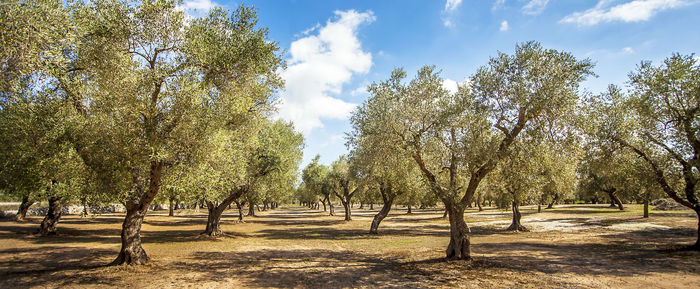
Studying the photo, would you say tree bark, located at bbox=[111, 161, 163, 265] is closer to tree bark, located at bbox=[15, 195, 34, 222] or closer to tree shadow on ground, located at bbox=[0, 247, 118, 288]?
tree shadow on ground, located at bbox=[0, 247, 118, 288]

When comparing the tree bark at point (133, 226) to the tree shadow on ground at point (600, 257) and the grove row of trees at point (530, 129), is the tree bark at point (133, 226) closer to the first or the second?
the grove row of trees at point (530, 129)

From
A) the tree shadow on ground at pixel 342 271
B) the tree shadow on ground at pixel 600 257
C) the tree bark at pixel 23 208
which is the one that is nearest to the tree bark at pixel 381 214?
the tree shadow on ground at pixel 600 257

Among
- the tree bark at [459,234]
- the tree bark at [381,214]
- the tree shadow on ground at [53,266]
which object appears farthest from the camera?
the tree bark at [381,214]

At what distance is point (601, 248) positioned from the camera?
71.6ft

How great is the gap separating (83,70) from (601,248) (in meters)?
33.4

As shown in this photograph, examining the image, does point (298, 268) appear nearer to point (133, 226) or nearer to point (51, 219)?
point (133, 226)

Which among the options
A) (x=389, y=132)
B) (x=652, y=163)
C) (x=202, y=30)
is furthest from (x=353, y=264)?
(x=652, y=163)

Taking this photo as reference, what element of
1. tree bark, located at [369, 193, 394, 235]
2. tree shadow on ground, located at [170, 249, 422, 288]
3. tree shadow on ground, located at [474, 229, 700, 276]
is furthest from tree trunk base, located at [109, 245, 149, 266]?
tree bark, located at [369, 193, 394, 235]

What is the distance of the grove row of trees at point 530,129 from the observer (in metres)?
14.6

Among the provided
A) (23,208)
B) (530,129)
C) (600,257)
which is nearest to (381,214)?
(600,257)

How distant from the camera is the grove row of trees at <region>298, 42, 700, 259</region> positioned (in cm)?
1462

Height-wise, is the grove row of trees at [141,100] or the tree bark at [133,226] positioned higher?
the grove row of trees at [141,100]

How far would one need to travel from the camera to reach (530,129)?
49.5ft

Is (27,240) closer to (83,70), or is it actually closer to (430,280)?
(83,70)
